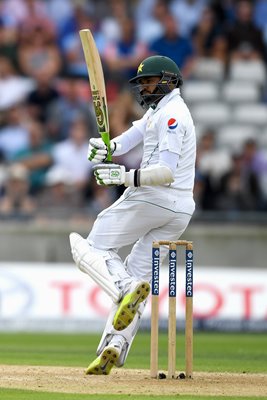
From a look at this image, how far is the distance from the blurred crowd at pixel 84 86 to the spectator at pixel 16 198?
0.01 metres

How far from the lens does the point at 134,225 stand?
292 inches

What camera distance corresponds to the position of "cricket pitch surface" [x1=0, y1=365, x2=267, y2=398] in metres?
6.70

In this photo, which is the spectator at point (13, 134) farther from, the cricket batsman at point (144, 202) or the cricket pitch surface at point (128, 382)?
the cricket batsman at point (144, 202)

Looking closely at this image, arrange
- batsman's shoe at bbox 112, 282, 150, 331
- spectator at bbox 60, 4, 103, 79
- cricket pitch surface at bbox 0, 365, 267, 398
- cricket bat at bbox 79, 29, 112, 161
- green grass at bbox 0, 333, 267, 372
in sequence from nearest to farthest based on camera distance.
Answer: cricket pitch surface at bbox 0, 365, 267, 398 → batsman's shoe at bbox 112, 282, 150, 331 → cricket bat at bbox 79, 29, 112, 161 → green grass at bbox 0, 333, 267, 372 → spectator at bbox 60, 4, 103, 79

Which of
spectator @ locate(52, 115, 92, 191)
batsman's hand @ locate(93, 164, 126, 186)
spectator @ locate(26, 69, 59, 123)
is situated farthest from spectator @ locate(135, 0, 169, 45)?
batsman's hand @ locate(93, 164, 126, 186)

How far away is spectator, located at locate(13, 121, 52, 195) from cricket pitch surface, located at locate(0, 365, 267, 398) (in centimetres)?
668

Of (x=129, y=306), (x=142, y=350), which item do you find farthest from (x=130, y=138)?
(x=142, y=350)

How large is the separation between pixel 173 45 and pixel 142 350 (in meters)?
6.21

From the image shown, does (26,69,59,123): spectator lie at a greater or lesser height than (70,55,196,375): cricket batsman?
greater

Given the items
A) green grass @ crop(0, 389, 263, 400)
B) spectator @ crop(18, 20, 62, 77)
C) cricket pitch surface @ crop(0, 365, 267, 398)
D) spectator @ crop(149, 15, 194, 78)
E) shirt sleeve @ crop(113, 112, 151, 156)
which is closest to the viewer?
green grass @ crop(0, 389, 263, 400)

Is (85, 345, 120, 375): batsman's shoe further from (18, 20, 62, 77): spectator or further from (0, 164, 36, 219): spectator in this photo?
(18, 20, 62, 77): spectator

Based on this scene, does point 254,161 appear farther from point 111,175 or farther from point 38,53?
point 111,175

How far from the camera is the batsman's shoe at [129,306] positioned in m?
6.94

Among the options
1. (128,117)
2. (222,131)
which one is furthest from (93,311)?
(222,131)
